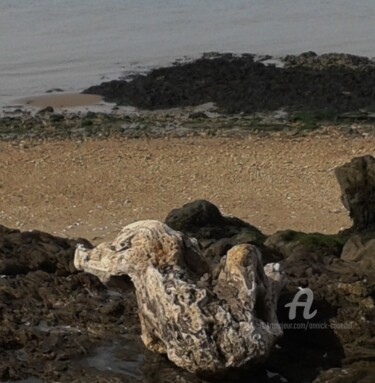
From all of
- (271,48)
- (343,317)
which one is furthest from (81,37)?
(343,317)

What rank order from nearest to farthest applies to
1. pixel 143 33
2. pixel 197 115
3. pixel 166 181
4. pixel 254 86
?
pixel 166 181, pixel 197 115, pixel 254 86, pixel 143 33

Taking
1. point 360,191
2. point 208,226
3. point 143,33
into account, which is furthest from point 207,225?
point 143,33

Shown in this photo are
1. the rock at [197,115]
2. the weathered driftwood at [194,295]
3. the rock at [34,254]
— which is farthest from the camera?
the rock at [197,115]

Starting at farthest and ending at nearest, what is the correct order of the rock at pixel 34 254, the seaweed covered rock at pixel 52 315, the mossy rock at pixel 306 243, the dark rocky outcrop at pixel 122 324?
the mossy rock at pixel 306 243 < the rock at pixel 34 254 < the seaweed covered rock at pixel 52 315 < the dark rocky outcrop at pixel 122 324

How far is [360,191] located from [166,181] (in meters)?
6.12

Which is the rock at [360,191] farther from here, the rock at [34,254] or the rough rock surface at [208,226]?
the rock at [34,254]

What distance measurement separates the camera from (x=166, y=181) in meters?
16.5

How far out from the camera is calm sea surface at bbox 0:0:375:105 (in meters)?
31.6

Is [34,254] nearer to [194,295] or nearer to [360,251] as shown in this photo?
[194,295]

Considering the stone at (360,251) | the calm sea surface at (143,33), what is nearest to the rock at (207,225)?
the stone at (360,251)

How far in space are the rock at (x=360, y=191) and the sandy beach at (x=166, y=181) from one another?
10.1 ft

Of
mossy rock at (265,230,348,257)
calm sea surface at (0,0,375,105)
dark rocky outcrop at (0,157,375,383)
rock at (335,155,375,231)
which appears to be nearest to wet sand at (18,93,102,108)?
calm sea surface at (0,0,375,105)

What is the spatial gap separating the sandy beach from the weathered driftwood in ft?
20.7

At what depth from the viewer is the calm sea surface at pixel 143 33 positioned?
31573 millimetres
